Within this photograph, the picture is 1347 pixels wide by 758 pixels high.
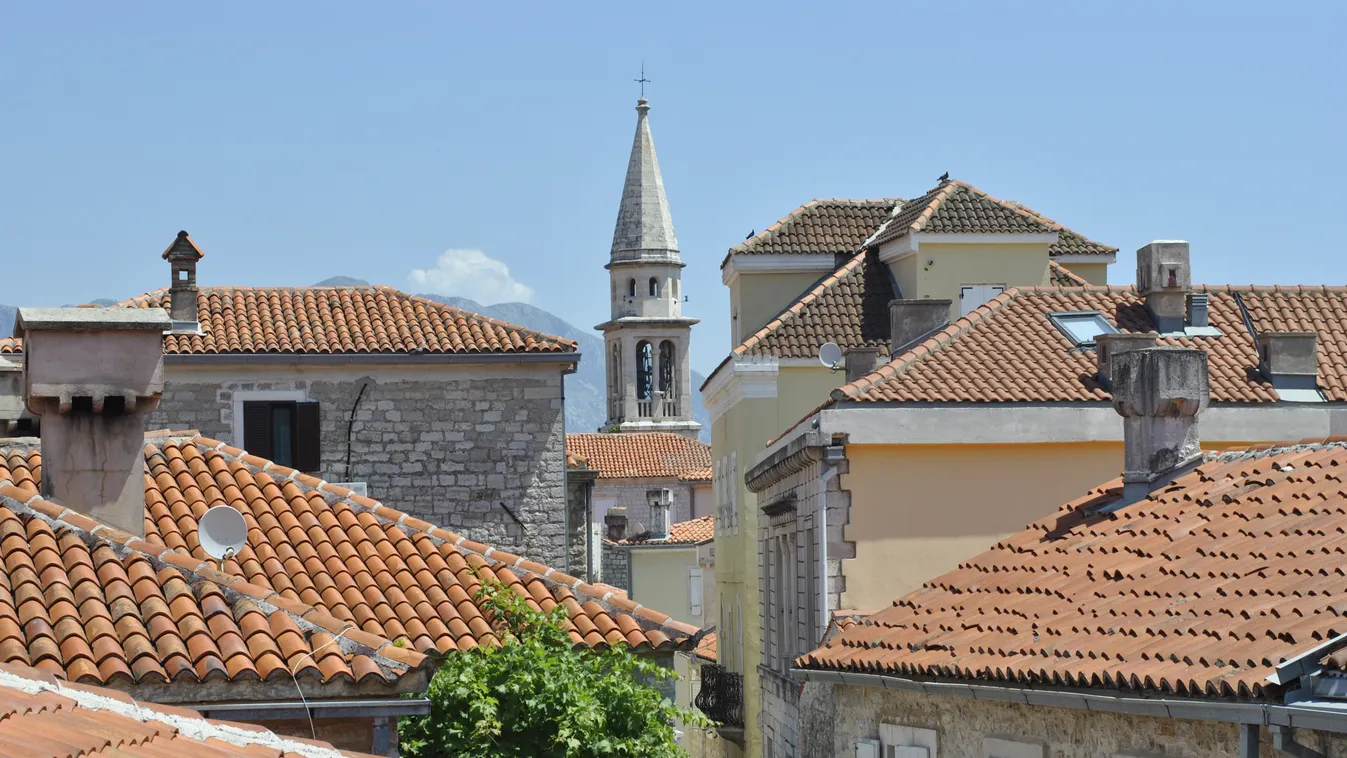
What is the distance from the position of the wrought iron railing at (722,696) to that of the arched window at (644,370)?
215 feet

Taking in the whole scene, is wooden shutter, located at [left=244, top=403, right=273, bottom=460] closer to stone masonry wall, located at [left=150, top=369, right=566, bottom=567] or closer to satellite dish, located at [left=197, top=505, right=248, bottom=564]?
A: stone masonry wall, located at [left=150, top=369, right=566, bottom=567]

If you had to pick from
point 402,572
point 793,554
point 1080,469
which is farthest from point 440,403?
point 402,572

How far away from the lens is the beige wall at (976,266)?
1252 inches

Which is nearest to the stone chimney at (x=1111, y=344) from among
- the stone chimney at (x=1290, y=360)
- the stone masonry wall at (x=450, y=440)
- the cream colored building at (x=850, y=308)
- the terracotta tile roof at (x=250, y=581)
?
the stone chimney at (x=1290, y=360)

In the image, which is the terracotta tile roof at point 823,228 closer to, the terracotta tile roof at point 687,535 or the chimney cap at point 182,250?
the chimney cap at point 182,250

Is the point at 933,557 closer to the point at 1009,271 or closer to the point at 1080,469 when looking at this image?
the point at 1080,469

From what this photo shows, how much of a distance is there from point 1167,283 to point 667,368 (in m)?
76.9

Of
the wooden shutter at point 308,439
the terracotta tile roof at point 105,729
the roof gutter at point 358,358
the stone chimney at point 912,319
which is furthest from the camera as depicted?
the roof gutter at point 358,358

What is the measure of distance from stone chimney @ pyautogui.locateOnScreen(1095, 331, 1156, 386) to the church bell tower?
76.1 meters

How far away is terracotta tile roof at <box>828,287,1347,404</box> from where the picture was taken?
22.6 meters

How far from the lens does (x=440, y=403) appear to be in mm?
27938

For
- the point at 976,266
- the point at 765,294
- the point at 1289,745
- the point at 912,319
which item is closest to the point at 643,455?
the point at 765,294

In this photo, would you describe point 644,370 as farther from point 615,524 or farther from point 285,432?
point 285,432

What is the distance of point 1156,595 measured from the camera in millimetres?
13883
